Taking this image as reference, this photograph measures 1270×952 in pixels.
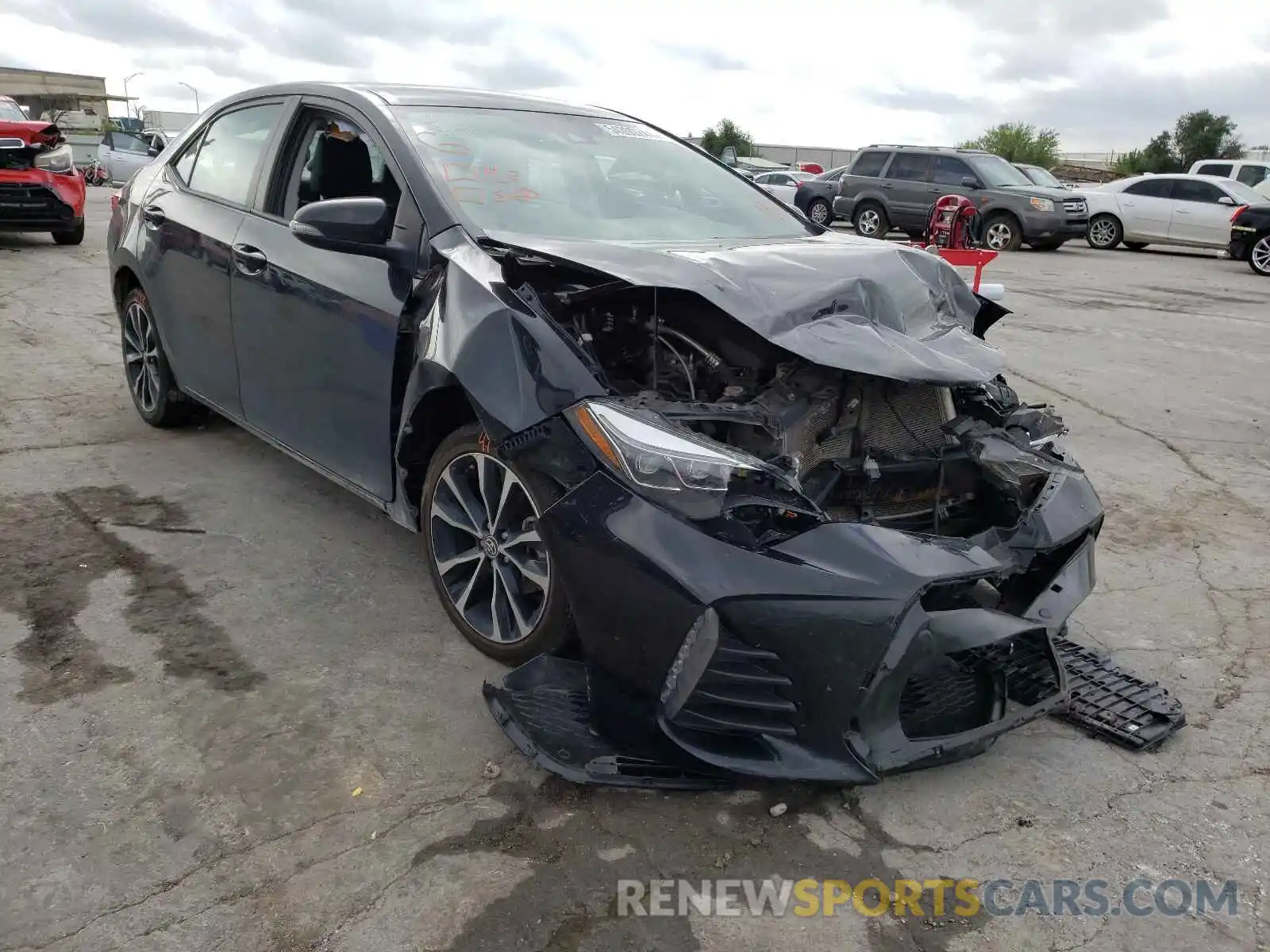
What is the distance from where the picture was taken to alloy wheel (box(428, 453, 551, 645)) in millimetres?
2797

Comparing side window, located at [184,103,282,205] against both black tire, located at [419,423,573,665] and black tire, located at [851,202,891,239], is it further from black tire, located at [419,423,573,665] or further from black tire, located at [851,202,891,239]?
black tire, located at [851,202,891,239]

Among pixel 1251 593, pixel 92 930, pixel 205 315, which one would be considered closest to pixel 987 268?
pixel 1251 593

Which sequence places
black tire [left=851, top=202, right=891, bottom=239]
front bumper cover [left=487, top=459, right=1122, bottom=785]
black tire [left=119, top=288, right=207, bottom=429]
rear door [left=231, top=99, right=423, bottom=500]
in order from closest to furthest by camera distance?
front bumper cover [left=487, top=459, right=1122, bottom=785] → rear door [left=231, top=99, right=423, bottom=500] → black tire [left=119, top=288, right=207, bottom=429] → black tire [left=851, top=202, right=891, bottom=239]

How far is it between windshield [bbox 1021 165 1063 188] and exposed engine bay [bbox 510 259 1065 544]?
17939 mm

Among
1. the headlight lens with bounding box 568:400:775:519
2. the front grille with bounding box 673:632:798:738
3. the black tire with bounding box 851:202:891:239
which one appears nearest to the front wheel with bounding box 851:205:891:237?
the black tire with bounding box 851:202:891:239

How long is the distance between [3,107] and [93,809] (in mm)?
15158

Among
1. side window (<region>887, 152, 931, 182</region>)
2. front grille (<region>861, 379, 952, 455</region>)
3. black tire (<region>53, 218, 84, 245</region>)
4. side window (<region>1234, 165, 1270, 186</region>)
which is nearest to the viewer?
front grille (<region>861, 379, 952, 455</region>)

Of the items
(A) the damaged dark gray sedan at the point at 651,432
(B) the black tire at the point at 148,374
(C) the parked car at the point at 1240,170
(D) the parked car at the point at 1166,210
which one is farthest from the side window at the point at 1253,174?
(B) the black tire at the point at 148,374

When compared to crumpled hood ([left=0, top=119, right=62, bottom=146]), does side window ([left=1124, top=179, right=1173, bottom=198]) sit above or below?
above

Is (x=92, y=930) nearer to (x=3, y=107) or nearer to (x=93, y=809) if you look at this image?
(x=93, y=809)

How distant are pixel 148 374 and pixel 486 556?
3.05m

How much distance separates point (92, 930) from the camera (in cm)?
197

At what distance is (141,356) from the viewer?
511 centimetres

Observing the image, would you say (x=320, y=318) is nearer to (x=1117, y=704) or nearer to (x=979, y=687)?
(x=979, y=687)
